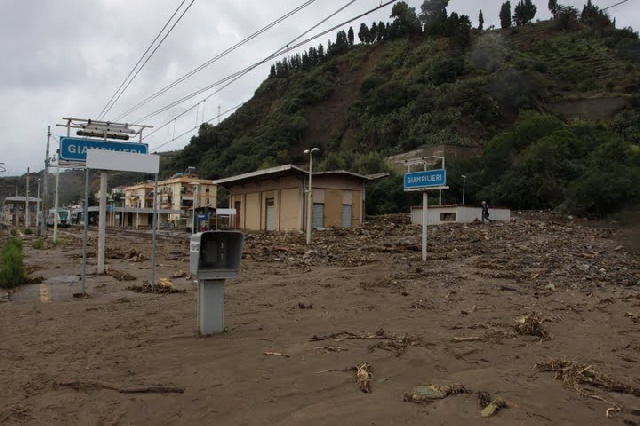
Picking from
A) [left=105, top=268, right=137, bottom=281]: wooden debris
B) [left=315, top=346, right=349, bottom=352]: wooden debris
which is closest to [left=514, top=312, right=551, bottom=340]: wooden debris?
[left=315, top=346, right=349, bottom=352]: wooden debris

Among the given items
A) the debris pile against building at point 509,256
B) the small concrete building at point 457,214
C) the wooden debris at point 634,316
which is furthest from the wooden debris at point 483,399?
the small concrete building at point 457,214

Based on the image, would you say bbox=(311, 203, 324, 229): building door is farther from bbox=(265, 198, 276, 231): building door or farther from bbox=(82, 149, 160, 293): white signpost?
bbox=(82, 149, 160, 293): white signpost

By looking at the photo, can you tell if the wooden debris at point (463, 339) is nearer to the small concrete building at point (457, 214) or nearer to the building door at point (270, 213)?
the building door at point (270, 213)

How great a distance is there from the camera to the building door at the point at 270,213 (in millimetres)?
40906

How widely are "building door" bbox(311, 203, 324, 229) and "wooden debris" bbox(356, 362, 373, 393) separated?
3268 cm

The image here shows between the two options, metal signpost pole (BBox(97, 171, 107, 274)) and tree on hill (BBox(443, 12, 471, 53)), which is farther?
tree on hill (BBox(443, 12, 471, 53))

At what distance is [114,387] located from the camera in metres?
4.59

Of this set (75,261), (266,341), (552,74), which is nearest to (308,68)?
(552,74)

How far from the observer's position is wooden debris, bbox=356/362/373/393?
448cm

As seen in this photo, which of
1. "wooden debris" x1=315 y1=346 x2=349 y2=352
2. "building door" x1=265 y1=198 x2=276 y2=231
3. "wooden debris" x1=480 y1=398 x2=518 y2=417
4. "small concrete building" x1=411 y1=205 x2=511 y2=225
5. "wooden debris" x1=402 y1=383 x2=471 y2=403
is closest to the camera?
"wooden debris" x1=480 y1=398 x2=518 y2=417

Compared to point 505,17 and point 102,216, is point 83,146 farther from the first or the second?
point 505,17

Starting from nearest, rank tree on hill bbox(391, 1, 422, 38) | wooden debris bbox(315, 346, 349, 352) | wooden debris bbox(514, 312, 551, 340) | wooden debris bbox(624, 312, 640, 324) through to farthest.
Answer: wooden debris bbox(315, 346, 349, 352)
wooden debris bbox(514, 312, 551, 340)
wooden debris bbox(624, 312, 640, 324)
tree on hill bbox(391, 1, 422, 38)

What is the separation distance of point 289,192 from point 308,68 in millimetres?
117893

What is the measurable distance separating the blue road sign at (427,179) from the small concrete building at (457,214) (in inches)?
1028
